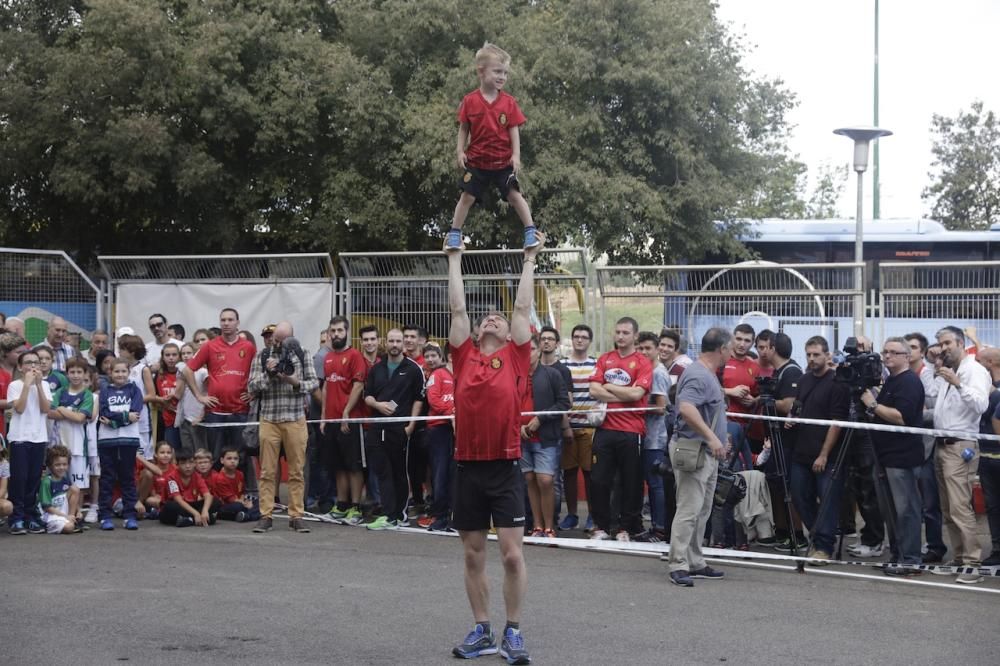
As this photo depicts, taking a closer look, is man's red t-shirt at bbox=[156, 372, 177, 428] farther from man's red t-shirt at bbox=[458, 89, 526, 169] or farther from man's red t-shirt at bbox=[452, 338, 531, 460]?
man's red t-shirt at bbox=[452, 338, 531, 460]

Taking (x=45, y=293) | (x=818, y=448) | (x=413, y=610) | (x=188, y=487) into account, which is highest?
(x=45, y=293)

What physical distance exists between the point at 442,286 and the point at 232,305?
10.3 feet

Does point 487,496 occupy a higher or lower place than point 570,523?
higher

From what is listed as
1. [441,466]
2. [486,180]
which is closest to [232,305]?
[441,466]

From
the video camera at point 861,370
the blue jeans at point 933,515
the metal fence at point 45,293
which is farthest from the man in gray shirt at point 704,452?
the metal fence at point 45,293

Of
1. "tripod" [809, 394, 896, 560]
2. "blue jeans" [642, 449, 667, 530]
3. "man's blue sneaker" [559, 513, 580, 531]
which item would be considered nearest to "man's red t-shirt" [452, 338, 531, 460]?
"tripod" [809, 394, 896, 560]

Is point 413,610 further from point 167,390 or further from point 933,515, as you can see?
point 167,390

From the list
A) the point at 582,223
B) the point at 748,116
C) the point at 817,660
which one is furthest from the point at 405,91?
the point at 817,660

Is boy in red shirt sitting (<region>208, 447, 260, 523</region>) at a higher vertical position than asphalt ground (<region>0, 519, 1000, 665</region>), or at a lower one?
higher

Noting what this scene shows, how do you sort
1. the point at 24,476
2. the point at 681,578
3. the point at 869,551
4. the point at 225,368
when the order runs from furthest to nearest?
the point at 225,368 → the point at 24,476 → the point at 869,551 → the point at 681,578

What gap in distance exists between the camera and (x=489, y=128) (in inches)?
321

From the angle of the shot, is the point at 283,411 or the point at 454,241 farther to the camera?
the point at 283,411

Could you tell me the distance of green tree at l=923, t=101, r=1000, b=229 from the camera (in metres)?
41.9

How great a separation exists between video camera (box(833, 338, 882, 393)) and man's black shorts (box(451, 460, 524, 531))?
420 cm
